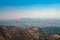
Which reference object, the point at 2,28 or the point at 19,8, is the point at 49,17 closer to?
the point at 19,8

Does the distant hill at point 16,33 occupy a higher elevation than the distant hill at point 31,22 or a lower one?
lower

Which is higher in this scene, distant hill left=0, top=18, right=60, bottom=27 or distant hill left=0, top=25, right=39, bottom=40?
distant hill left=0, top=18, right=60, bottom=27

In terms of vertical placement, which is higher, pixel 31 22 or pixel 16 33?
pixel 31 22

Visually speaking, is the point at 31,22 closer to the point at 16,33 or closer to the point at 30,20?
the point at 30,20

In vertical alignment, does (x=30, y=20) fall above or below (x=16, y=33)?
above

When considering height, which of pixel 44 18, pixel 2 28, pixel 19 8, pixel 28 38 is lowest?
pixel 28 38

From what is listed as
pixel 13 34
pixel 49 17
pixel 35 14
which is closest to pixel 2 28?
pixel 13 34

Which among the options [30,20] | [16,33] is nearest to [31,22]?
[30,20]

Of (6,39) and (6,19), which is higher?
(6,19)

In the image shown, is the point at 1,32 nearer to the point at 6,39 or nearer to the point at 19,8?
the point at 6,39
